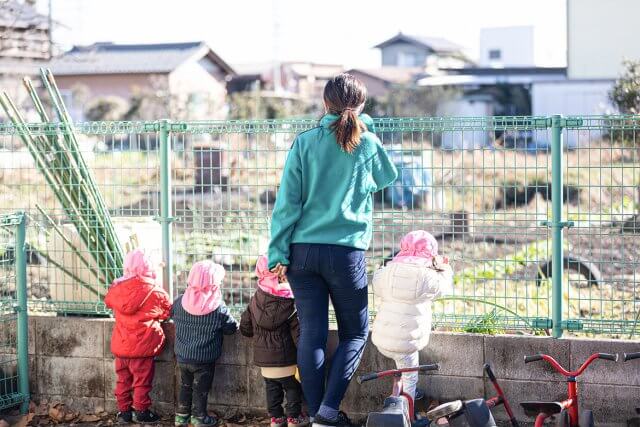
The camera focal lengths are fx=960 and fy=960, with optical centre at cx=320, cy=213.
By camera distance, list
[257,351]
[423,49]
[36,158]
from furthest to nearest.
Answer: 1. [423,49]
2. [36,158]
3. [257,351]

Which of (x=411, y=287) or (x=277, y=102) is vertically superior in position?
(x=277, y=102)

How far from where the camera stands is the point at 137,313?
6164 millimetres

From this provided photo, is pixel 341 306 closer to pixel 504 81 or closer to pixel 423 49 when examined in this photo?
pixel 504 81

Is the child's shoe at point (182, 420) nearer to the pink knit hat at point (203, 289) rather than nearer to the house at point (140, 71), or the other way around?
the pink knit hat at point (203, 289)

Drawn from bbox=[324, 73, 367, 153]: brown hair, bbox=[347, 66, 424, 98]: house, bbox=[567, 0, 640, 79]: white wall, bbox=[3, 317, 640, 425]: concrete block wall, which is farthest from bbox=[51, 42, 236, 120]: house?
bbox=[324, 73, 367, 153]: brown hair

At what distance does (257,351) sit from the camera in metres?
5.81

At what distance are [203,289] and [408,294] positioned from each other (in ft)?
4.39

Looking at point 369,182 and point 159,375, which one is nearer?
point 369,182

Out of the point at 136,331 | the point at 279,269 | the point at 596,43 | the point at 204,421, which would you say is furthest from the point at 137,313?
the point at 596,43

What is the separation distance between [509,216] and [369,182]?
3.93ft

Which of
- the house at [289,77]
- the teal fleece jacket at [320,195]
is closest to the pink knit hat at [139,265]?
the teal fleece jacket at [320,195]

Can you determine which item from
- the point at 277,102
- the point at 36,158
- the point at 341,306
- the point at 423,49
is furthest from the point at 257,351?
the point at 423,49

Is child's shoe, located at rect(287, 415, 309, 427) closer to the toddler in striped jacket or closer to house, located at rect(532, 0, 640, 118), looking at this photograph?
the toddler in striped jacket

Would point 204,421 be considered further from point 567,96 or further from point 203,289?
point 567,96
